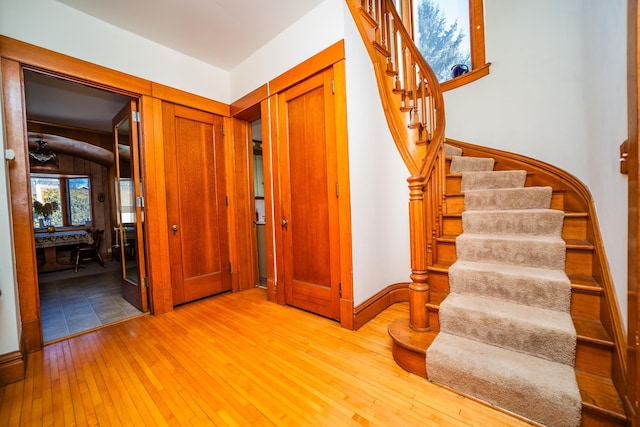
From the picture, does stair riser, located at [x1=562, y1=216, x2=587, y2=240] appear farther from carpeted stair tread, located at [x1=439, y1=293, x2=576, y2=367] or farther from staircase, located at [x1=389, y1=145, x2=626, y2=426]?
carpeted stair tread, located at [x1=439, y1=293, x2=576, y2=367]

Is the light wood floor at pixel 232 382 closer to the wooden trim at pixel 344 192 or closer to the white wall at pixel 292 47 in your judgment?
the wooden trim at pixel 344 192

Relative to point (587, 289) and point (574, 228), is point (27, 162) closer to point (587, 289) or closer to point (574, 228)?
point (587, 289)

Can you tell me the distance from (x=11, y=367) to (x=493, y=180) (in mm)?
4084

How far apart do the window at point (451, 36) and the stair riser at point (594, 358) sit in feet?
10.6

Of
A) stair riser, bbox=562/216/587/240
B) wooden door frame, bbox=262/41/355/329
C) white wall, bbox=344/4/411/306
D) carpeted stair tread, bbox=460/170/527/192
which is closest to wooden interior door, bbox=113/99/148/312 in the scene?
wooden door frame, bbox=262/41/355/329

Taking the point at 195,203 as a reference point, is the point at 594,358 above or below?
below

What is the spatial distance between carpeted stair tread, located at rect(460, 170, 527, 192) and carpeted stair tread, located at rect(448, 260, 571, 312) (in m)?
1.06

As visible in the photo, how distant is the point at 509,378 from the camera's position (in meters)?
1.21

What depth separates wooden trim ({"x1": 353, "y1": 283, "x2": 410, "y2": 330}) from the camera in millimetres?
2141

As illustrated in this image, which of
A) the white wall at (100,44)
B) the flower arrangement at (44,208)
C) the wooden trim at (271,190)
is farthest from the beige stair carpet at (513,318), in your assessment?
the flower arrangement at (44,208)

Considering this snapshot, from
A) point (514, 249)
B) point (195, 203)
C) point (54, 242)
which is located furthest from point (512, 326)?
point (54, 242)

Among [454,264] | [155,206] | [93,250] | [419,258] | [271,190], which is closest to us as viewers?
[419,258]

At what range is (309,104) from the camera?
2398 millimetres

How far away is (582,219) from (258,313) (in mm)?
2798
